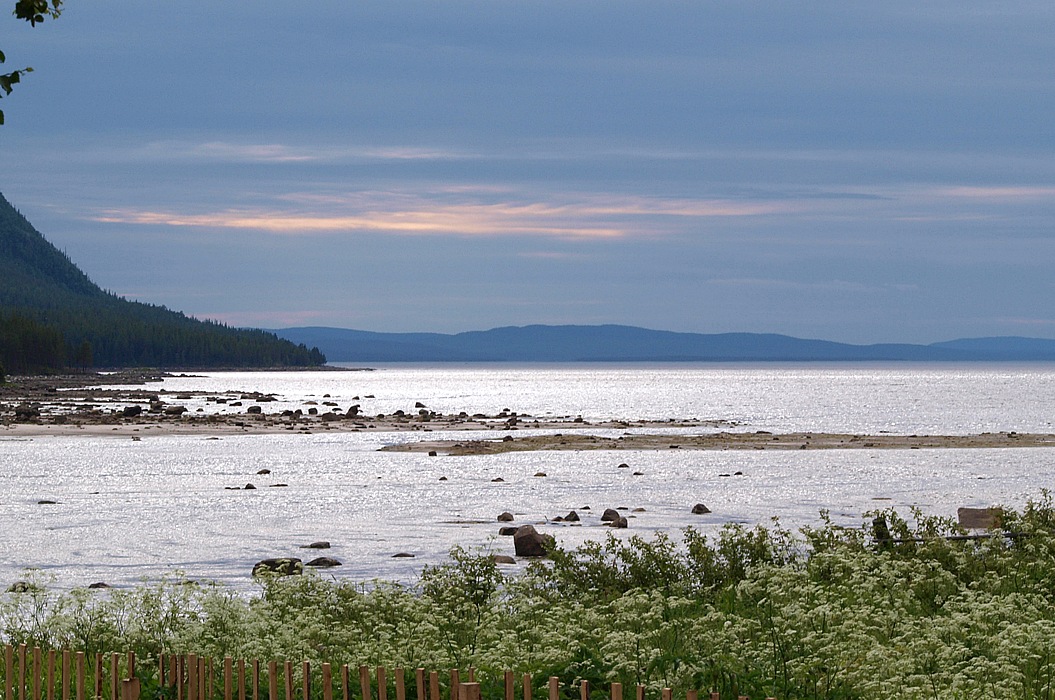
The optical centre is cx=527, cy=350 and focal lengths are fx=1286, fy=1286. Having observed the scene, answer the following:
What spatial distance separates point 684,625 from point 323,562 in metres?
12.5

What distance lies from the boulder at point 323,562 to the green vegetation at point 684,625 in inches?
242

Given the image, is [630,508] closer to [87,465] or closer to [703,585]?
[703,585]

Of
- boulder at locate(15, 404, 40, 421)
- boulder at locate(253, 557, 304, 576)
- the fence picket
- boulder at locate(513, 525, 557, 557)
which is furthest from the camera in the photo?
boulder at locate(15, 404, 40, 421)

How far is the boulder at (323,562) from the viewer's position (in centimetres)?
2547

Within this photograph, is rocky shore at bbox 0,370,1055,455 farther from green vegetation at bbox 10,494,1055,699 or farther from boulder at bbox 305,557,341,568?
green vegetation at bbox 10,494,1055,699

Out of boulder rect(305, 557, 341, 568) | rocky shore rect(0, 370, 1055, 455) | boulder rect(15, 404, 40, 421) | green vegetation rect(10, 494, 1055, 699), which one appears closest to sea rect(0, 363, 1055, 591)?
boulder rect(305, 557, 341, 568)

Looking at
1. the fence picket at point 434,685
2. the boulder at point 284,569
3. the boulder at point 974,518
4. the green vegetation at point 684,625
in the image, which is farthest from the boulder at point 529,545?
the fence picket at point 434,685

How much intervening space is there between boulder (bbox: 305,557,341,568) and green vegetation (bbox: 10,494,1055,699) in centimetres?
614

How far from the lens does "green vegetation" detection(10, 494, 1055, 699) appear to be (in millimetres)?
11344

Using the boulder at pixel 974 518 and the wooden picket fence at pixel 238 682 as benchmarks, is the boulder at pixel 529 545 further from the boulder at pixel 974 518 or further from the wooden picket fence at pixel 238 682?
the wooden picket fence at pixel 238 682

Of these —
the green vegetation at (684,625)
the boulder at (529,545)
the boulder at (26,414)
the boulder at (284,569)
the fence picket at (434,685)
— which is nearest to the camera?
the fence picket at (434,685)

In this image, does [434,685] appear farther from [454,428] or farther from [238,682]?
[454,428]

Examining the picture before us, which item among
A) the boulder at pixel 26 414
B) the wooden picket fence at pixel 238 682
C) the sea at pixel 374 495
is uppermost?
the wooden picket fence at pixel 238 682

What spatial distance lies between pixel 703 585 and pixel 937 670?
738 cm
